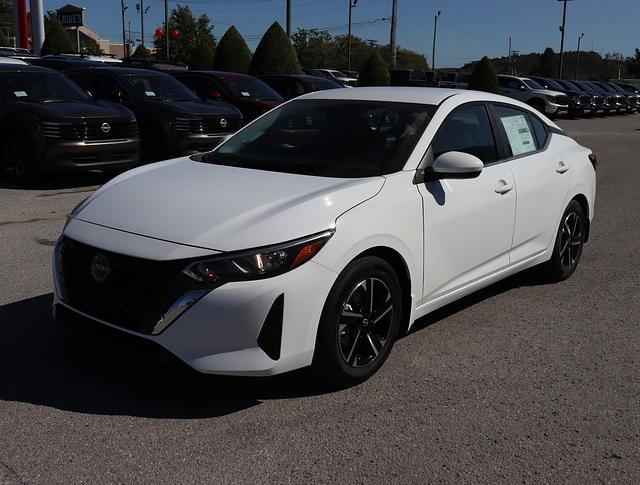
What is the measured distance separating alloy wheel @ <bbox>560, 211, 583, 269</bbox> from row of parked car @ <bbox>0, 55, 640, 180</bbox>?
658 cm

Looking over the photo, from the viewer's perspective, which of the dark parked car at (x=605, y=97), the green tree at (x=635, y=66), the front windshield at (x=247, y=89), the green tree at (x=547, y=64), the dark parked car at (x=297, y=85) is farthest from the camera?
the green tree at (x=547, y=64)

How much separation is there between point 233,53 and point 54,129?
19.0 m

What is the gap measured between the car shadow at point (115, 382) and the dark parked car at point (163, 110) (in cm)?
744

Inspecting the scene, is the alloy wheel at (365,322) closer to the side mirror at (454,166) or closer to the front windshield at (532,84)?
the side mirror at (454,166)

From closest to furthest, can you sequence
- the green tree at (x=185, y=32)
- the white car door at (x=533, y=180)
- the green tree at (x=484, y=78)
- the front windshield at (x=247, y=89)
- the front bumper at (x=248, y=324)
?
1. the front bumper at (x=248, y=324)
2. the white car door at (x=533, y=180)
3. the front windshield at (x=247, y=89)
4. the green tree at (x=484, y=78)
5. the green tree at (x=185, y=32)

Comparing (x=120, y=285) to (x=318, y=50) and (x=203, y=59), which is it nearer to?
(x=203, y=59)

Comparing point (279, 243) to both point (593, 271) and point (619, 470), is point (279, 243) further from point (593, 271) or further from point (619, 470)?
point (593, 271)

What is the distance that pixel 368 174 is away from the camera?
4.25m

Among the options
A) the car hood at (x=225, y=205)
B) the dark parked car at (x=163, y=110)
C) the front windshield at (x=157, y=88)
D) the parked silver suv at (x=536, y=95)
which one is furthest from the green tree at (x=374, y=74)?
the car hood at (x=225, y=205)

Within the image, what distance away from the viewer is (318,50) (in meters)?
94.2

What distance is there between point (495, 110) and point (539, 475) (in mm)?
2933

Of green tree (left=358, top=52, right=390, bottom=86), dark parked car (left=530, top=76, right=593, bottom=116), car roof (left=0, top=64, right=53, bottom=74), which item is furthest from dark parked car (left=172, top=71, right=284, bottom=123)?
dark parked car (left=530, top=76, right=593, bottom=116)

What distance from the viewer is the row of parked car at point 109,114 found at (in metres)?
9.84

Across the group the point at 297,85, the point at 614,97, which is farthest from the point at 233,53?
the point at 614,97
